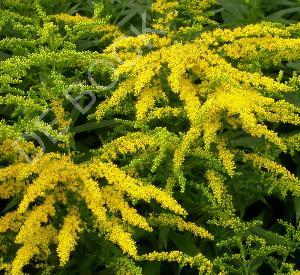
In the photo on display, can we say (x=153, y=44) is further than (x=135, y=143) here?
Yes

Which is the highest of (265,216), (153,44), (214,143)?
(153,44)

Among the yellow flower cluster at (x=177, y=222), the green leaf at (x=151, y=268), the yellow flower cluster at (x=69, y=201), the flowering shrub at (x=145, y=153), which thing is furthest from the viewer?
the green leaf at (x=151, y=268)

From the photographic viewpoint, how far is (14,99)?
3.46 m

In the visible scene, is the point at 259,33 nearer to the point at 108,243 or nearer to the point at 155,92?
the point at 155,92

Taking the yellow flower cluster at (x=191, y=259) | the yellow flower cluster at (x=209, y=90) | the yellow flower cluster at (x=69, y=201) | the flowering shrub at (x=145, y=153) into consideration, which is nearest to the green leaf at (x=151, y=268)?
the flowering shrub at (x=145, y=153)

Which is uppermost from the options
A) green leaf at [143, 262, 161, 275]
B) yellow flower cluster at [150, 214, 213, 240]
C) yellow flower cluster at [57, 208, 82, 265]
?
yellow flower cluster at [57, 208, 82, 265]

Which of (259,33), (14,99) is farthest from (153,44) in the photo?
(14,99)

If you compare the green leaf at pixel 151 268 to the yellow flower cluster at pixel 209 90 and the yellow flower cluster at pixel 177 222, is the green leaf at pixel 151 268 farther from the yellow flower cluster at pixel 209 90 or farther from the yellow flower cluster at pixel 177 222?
the yellow flower cluster at pixel 209 90

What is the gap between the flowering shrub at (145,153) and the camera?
348cm

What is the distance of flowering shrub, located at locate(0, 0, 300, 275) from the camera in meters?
3.48

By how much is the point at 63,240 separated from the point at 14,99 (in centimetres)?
88

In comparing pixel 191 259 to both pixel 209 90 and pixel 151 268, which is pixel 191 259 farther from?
pixel 209 90

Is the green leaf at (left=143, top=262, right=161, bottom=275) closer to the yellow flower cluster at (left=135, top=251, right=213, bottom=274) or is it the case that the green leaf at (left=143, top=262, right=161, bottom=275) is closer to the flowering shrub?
the flowering shrub

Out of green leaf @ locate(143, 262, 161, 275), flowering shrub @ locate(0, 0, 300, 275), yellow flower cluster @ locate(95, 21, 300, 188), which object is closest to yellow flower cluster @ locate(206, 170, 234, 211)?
flowering shrub @ locate(0, 0, 300, 275)
